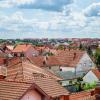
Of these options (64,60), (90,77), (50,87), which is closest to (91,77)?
(90,77)

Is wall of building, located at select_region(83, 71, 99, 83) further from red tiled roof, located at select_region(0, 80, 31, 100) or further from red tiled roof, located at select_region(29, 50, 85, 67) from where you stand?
red tiled roof, located at select_region(0, 80, 31, 100)

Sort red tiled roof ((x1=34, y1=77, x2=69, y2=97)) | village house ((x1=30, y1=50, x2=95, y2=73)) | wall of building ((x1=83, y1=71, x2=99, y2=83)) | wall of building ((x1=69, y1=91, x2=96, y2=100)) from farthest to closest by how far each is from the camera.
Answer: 1. village house ((x1=30, y1=50, x2=95, y2=73))
2. wall of building ((x1=83, y1=71, x2=99, y2=83))
3. wall of building ((x1=69, y1=91, x2=96, y2=100))
4. red tiled roof ((x1=34, y1=77, x2=69, y2=97))

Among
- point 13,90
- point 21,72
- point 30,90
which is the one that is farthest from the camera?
point 21,72

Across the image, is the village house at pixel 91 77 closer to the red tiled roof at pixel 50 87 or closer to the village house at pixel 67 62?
the village house at pixel 67 62

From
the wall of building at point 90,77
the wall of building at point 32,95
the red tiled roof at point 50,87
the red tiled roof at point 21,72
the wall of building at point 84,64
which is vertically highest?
the wall of building at point 84,64

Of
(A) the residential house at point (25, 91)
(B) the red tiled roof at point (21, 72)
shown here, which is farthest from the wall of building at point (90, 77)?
(A) the residential house at point (25, 91)

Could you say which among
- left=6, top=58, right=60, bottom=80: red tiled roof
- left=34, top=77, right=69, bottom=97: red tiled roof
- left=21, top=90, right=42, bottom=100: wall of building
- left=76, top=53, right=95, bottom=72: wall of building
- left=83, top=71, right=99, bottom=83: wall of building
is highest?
left=76, top=53, right=95, bottom=72: wall of building

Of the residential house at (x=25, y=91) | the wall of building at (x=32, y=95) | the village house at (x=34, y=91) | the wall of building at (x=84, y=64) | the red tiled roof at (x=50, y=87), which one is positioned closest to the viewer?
the residential house at (x=25, y=91)

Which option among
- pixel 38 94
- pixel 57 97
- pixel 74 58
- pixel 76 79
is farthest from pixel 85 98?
pixel 74 58

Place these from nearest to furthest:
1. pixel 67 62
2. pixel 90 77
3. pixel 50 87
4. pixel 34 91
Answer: pixel 34 91 < pixel 50 87 < pixel 90 77 < pixel 67 62

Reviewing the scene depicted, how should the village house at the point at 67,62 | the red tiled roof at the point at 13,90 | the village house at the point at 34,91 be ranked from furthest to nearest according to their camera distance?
the village house at the point at 67,62, the village house at the point at 34,91, the red tiled roof at the point at 13,90

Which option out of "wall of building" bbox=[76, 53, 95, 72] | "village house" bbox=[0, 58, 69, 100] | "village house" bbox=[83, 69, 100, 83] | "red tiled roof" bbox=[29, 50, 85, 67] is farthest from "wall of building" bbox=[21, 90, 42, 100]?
"wall of building" bbox=[76, 53, 95, 72]

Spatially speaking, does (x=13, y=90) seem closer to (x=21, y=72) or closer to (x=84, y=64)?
(x=21, y=72)

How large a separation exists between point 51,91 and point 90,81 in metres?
32.4
